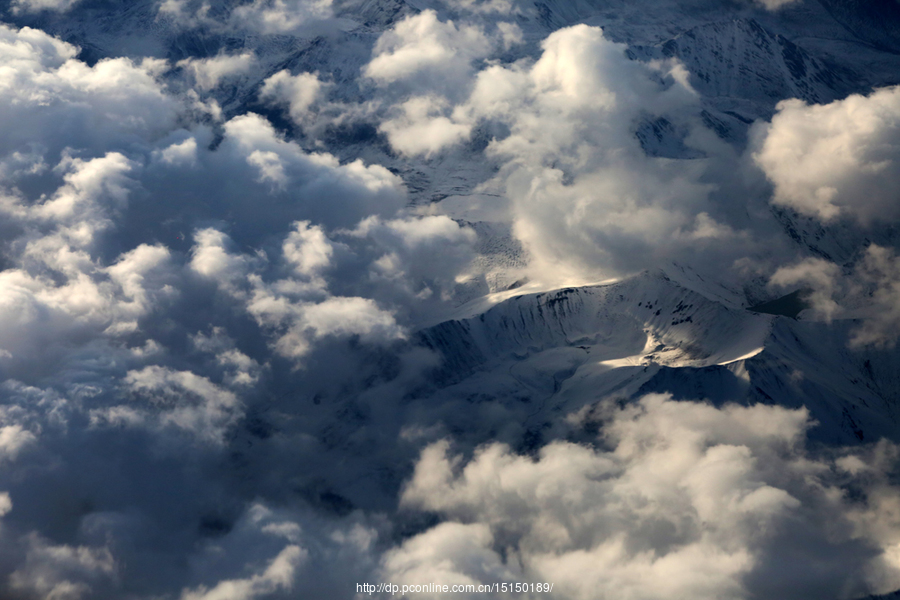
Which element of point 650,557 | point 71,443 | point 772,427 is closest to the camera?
point 650,557

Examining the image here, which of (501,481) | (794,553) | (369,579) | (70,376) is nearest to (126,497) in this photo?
(70,376)

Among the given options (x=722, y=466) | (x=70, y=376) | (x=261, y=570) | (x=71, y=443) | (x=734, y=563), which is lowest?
(x=734, y=563)

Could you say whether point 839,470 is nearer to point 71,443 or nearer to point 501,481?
point 501,481

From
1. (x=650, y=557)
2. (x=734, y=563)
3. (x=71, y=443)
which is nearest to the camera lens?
(x=734, y=563)

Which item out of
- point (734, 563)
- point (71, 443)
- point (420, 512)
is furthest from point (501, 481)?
point (71, 443)

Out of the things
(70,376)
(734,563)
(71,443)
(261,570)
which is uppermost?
(70,376)

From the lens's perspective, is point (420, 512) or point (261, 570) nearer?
point (261, 570)

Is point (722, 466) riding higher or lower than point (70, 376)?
lower

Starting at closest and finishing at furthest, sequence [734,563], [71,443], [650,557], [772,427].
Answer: [734,563], [650,557], [71,443], [772,427]

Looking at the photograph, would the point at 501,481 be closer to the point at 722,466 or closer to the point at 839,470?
the point at 722,466
